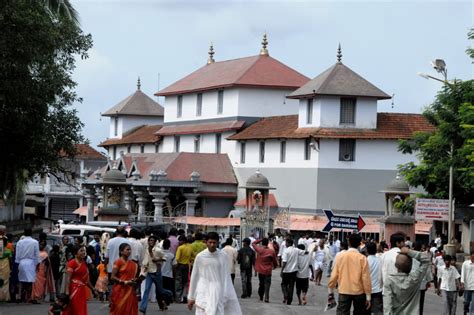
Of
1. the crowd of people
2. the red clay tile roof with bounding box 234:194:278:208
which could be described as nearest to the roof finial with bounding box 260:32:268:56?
the red clay tile roof with bounding box 234:194:278:208

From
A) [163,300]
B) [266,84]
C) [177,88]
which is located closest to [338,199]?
[266,84]

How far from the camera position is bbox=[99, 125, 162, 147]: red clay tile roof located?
3654 inches

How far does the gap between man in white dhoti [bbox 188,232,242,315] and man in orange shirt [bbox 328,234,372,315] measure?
2730 mm

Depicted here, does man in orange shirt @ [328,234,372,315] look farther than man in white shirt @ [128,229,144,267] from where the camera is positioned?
No

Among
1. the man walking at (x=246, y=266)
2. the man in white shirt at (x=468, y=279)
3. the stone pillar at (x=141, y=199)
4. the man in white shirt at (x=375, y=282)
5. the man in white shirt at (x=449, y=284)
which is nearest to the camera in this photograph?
the man in white shirt at (x=375, y=282)

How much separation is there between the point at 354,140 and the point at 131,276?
175 ft

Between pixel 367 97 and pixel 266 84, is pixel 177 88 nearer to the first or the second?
pixel 266 84

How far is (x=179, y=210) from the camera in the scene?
76250 mm

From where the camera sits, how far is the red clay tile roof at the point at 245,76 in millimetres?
82750

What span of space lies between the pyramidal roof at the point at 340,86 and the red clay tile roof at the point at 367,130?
165cm

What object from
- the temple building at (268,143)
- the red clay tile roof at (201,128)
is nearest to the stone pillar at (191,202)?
the temple building at (268,143)

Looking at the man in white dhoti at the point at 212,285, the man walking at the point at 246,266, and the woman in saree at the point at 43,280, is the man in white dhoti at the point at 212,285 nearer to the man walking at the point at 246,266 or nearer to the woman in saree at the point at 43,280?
the woman in saree at the point at 43,280

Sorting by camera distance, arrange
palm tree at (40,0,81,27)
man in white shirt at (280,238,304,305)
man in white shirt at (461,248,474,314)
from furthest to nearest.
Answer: palm tree at (40,0,81,27)
man in white shirt at (280,238,304,305)
man in white shirt at (461,248,474,314)

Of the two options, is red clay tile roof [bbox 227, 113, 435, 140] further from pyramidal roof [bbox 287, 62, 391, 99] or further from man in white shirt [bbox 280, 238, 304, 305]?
man in white shirt [bbox 280, 238, 304, 305]
